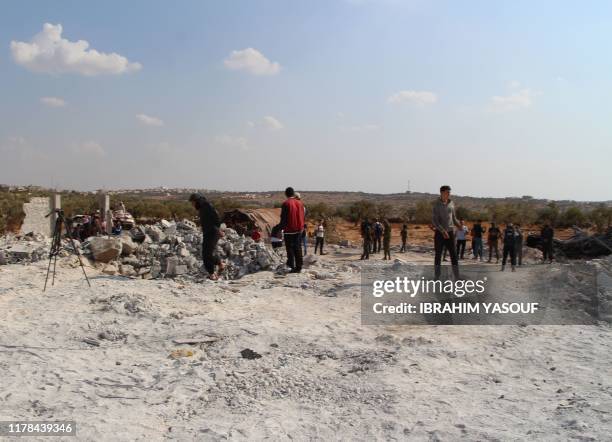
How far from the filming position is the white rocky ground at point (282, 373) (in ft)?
12.1

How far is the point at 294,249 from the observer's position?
30.1 feet

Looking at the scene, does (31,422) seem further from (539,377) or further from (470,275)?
(470,275)

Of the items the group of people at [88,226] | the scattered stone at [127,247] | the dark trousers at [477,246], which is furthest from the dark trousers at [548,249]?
the group of people at [88,226]

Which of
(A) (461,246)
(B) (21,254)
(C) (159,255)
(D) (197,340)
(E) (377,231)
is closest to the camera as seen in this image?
(D) (197,340)

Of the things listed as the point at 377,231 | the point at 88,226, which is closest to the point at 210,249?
the point at 88,226

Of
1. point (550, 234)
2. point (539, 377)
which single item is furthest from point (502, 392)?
point (550, 234)

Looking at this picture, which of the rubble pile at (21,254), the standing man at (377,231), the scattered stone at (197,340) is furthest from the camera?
the standing man at (377,231)

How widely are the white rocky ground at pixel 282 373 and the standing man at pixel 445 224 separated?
1.53 meters

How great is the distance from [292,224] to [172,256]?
329 centimetres

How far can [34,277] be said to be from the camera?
28.3 ft

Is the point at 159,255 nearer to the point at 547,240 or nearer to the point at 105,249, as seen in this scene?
the point at 105,249

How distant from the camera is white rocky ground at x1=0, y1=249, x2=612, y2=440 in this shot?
12.1ft

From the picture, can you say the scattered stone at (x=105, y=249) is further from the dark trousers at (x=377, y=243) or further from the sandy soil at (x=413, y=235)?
the sandy soil at (x=413, y=235)

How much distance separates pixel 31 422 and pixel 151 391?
37.7 inches
